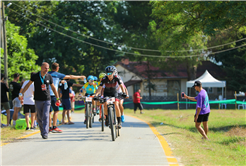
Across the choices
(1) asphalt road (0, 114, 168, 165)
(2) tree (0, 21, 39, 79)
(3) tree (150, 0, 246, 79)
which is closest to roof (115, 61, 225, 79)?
(2) tree (0, 21, 39, 79)

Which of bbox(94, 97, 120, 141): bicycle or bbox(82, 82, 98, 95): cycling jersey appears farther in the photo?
bbox(82, 82, 98, 95): cycling jersey

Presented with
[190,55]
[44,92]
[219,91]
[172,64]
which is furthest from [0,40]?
[219,91]

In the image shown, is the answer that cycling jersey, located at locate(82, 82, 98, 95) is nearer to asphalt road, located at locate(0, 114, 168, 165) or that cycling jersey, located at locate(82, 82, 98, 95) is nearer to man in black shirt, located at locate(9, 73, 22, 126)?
man in black shirt, located at locate(9, 73, 22, 126)

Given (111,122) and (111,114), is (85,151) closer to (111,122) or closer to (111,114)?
(111,122)

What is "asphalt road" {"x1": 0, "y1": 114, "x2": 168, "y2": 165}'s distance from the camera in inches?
258

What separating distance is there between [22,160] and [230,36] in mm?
33876

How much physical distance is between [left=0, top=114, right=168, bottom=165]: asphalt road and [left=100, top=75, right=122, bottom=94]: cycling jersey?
1.49m

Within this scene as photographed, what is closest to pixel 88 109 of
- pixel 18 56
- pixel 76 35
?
pixel 18 56

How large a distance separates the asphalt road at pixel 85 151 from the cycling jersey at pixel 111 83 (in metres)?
1.49

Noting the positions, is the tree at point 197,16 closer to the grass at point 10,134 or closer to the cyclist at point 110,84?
the cyclist at point 110,84

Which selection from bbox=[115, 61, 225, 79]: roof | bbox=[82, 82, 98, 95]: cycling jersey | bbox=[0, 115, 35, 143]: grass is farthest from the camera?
bbox=[115, 61, 225, 79]: roof

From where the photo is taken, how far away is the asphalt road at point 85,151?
656 cm

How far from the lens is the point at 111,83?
397 inches

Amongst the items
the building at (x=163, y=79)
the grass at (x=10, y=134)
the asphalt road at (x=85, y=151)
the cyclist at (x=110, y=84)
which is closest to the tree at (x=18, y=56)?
the grass at (x=10, y=134)
